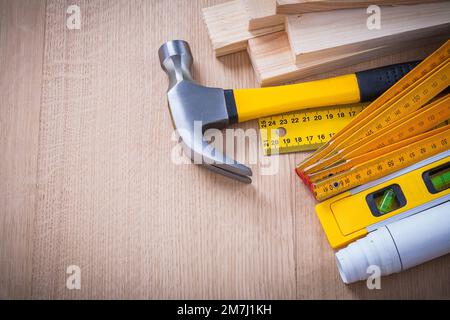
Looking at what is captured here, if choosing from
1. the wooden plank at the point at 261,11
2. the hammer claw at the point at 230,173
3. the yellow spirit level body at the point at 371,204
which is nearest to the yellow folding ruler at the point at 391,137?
the yellow spirit level body at the point at 371,204

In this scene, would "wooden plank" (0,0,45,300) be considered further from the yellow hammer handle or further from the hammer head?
the yellow hammer handle

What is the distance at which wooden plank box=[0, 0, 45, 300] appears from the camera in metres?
1.05

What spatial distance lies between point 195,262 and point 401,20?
2.25 ft

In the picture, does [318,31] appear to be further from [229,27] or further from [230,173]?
[230,173]

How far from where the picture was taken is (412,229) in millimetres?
971

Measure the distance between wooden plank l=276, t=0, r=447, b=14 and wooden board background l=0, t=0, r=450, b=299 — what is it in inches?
6.8

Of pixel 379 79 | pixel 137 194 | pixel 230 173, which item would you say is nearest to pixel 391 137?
pixel 379 79

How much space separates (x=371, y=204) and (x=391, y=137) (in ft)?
0.49

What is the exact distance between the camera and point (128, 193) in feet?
3.52

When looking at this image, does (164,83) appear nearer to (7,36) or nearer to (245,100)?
(245,100)

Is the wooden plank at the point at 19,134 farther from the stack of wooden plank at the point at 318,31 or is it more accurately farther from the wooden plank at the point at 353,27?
the wooden plank at the point at 353,27

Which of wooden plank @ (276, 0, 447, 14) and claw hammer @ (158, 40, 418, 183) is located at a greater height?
wooden plank @ (276, 0, 447, 14)

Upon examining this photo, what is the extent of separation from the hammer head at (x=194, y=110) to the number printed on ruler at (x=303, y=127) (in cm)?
10

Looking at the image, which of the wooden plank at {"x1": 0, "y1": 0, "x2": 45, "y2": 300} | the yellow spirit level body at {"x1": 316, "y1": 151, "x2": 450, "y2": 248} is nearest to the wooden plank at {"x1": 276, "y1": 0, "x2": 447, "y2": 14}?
the yellow spirit level body at {"x1": 316, "y1": 151, "x2": 450, "y2": 248}
